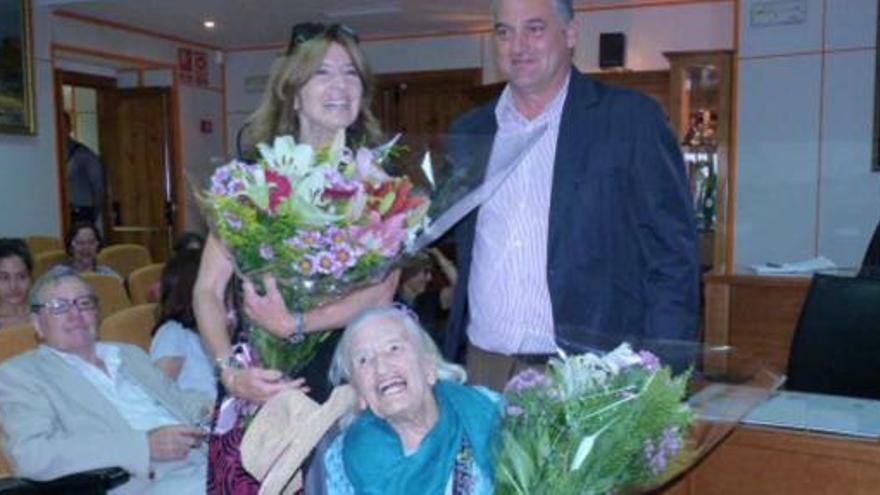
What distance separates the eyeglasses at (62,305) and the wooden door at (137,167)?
780cm

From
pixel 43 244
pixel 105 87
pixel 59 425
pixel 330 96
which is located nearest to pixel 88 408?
pixel 59 425

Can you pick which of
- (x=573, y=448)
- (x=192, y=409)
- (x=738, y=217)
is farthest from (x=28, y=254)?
(x=738, y=217)

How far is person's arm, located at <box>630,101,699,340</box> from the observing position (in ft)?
6.00

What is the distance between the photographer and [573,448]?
1046mm

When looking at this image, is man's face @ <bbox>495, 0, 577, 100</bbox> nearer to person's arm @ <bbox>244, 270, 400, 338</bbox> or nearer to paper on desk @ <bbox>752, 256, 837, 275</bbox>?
person's arm @ <bbox>244, 270, 400, 338</bbox>

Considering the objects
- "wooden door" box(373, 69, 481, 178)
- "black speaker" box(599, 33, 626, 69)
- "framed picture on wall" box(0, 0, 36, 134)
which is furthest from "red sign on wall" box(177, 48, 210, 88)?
"black speaker" box(599, 33, 626, 69)

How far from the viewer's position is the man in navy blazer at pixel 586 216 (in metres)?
1.84

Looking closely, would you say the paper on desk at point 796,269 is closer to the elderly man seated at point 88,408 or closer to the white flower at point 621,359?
the elderly man seated at point 88,408

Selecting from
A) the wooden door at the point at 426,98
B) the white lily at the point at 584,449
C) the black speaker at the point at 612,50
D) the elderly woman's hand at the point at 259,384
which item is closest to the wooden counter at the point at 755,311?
the elderly woman's hand at the point at 259,384

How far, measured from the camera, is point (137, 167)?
10383 mm

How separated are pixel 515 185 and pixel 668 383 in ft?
3.10

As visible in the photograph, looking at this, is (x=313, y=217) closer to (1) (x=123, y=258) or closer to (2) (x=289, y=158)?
(2) (x=289, y=158)

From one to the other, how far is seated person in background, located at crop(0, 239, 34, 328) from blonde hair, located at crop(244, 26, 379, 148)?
2736mm

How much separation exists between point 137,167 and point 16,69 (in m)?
2.71
